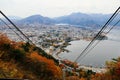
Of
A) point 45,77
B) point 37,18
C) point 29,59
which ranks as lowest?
point 45,77

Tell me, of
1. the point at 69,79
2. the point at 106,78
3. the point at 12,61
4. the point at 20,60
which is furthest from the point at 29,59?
the point at 106,78

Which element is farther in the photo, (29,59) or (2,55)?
(29,59)

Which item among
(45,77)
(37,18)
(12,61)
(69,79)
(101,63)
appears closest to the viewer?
(12,61)

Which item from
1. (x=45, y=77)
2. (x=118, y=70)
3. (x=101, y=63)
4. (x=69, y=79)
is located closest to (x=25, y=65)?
(x=45, y=77)

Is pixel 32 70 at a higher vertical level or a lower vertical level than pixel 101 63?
lower

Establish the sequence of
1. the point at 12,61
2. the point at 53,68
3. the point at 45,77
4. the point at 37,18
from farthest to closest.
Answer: the point at 37,18 → the point at 53,68 → the point at 45,77 → the point at 12,61

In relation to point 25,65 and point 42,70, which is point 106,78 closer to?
point 42,70

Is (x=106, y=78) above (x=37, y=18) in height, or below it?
below

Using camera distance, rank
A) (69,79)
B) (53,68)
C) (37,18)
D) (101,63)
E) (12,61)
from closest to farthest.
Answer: (12,61)
(53,68)
(69,79)
(101,63)
(37,18)

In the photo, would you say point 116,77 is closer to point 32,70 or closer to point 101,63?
point 32,70
